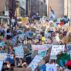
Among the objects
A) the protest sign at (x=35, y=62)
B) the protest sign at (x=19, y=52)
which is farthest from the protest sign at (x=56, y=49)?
the protest sign at (x=19, y=52)

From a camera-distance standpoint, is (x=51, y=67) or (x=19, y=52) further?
(x=19, y=52)

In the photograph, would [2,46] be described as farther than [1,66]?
Yes

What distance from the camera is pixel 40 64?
10109 millimetres

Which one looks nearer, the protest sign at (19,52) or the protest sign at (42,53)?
the protest sign at (42,53)

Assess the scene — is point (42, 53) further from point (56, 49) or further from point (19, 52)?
point (19, 52)

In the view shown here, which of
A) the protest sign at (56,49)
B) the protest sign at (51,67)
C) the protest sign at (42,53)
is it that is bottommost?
the protest sign at (51,67)

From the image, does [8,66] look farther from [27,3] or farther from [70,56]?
[27,3]

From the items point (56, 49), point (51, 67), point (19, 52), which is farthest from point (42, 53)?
point (51, 67)

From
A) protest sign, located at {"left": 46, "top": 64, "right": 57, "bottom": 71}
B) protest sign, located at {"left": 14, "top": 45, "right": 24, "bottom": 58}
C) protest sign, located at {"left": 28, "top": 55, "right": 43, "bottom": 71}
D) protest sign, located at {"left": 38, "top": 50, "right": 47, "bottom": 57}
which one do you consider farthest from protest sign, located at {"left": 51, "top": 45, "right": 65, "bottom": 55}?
protest sign, located at {"left": 46, "top": 64, "right": 57, "bottom": 71}

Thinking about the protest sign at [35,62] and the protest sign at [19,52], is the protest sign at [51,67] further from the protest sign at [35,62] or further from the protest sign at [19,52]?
the protest sign at [19,52]

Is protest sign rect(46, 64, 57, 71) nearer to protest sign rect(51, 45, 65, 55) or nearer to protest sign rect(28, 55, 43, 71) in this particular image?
protest sign rect(28, 55, 43, 71)

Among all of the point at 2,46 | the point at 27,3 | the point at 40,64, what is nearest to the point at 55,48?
the point at 40,64

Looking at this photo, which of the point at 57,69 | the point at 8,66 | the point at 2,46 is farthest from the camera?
the point at 2,46

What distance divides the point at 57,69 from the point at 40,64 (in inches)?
21.1
